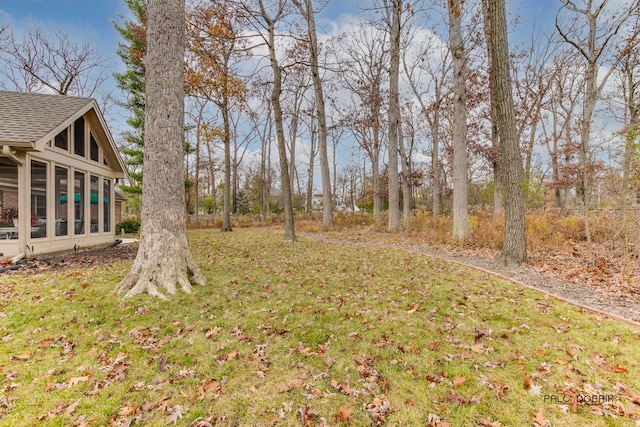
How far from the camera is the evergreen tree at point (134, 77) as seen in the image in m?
17.0

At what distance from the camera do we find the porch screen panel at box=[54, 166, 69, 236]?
868 centimetres

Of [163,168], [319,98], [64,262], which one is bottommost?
[64,262]

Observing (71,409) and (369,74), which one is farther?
(369,74)

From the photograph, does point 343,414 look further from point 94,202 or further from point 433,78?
point 433,78

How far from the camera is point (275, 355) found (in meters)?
3.16

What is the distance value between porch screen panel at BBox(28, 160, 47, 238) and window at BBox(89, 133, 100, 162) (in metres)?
2.40

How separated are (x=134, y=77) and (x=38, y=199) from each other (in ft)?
45.1

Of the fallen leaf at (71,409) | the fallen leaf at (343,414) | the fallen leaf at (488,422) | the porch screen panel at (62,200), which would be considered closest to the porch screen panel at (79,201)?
the porch screen panel at (62,200)

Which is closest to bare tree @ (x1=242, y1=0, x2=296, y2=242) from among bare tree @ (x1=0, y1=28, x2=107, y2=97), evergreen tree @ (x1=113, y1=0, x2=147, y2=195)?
evergreen tree @ (x1=113, y1=0, x2=147, y2=195)

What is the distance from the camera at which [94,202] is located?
10.7 meters

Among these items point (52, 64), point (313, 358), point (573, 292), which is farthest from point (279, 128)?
point (52, 64)

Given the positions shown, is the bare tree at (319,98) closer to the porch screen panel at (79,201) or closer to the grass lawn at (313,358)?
the porch screen panel at (79,201)

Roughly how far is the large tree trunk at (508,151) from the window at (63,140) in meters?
11.8

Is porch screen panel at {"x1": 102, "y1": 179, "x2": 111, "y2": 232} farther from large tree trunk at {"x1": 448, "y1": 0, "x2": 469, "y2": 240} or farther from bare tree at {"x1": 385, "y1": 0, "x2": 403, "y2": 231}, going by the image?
large tree trunk at {"x1": 448, "y1": 0, "x2": 469, "y2": 240}
